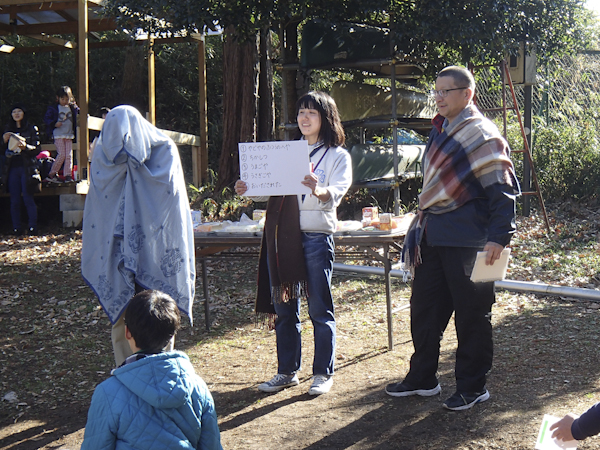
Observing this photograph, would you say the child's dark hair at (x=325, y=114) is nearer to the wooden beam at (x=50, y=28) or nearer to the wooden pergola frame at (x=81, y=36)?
the wooden pergola frame at (x=81, y=36)

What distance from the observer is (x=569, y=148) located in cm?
1261

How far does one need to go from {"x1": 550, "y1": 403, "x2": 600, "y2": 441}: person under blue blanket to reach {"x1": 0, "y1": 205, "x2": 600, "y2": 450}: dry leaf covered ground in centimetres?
157

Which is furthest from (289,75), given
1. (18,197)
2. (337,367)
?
(337,367)

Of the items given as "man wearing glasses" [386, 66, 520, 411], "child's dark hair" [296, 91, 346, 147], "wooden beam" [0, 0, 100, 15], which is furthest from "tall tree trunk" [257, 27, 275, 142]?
"man wearing glasses" [386, 66, 520, 411]

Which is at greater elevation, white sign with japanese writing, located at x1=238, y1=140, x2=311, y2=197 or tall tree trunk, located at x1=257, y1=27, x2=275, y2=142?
tall tree trunk, located at x1=257, y1=27, x2=275, y2=142

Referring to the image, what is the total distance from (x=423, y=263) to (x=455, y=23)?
5.66 m

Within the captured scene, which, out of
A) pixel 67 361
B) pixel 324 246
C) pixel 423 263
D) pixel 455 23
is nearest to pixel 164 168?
pixel 324 246

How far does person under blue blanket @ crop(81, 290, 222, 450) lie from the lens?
2.54m

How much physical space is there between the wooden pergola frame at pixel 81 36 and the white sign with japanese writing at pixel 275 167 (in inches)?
288

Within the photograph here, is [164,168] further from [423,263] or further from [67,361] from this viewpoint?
[67,361]

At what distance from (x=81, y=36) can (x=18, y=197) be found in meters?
2.82

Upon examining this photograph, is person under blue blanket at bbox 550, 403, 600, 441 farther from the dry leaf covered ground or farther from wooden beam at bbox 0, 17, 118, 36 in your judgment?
wooden beam at bbox 0, 17, 118, 36

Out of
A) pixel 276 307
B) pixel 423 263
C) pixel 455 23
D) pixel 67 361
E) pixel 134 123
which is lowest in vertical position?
pixel 67 361

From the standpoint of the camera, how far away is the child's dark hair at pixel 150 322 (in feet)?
8.96
